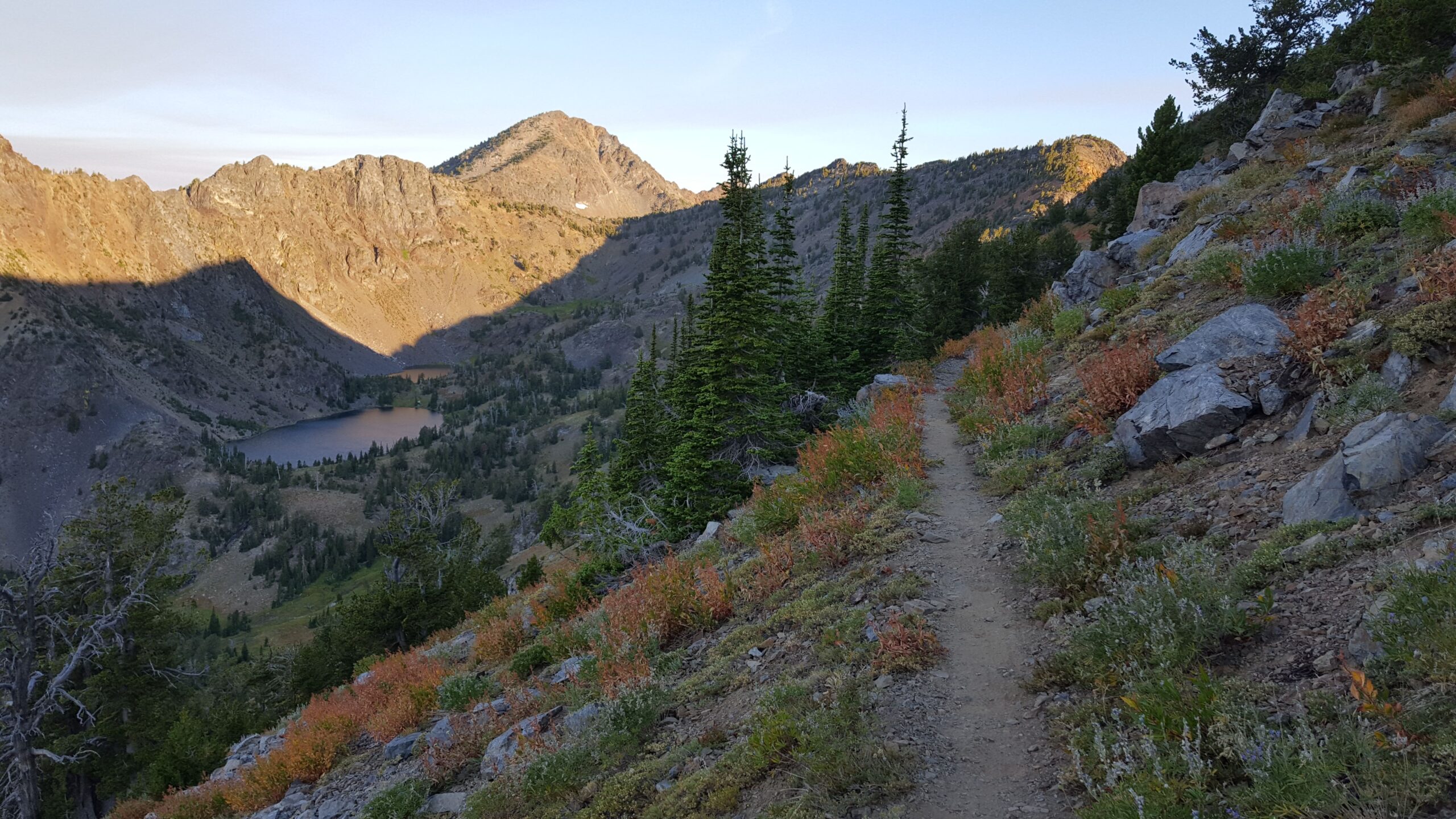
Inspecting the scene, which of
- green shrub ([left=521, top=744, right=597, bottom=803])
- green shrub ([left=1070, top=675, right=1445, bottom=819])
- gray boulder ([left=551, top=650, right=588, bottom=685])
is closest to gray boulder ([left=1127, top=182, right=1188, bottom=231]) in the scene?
green shrub ([left=1070, top=675, right=1445, bottom=819])

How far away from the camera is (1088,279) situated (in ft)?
68.4

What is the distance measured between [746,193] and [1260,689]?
24735mm

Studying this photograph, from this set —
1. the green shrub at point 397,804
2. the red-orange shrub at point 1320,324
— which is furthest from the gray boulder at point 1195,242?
the green shrub at point 397,804

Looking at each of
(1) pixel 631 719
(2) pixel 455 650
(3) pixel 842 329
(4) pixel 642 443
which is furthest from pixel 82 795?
(3) pixel 842 329

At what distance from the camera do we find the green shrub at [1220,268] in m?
11.9

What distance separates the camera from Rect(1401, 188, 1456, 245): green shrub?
8.34 metres

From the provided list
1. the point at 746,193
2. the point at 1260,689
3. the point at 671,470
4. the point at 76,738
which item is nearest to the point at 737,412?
the point at 671,470

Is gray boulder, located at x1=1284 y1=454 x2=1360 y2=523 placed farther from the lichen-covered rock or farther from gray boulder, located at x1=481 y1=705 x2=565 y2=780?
the lichen-covered rock

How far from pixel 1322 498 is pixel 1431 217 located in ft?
19.2

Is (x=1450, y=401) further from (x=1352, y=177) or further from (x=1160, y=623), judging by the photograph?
(x=1352, y=177)

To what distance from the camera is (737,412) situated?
76.1ft

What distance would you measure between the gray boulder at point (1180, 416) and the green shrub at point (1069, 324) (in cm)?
740

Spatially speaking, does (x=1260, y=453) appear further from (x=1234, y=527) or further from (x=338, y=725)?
(x=338, y=725)

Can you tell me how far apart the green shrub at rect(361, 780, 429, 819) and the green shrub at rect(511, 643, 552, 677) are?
356cm
